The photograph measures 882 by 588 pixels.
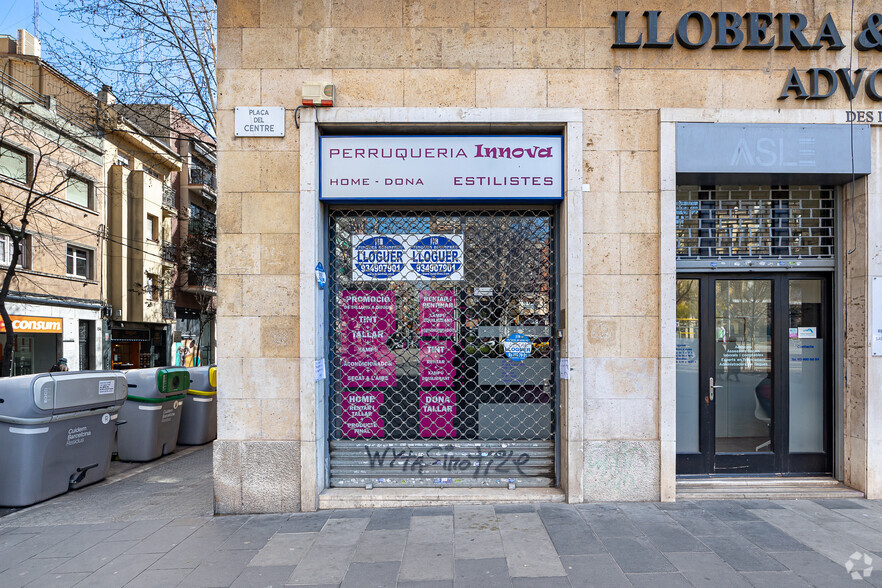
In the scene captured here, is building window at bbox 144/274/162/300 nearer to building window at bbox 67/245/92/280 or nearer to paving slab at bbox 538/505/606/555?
building window at bbox 67/245/92/280

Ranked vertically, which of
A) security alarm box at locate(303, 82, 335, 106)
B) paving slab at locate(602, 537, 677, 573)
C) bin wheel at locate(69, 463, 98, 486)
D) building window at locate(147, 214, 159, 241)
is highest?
building window at locate(147, 214, 159, 241)

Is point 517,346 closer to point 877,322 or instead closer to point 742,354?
point 742,354

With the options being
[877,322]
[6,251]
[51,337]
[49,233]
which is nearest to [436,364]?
[877,322]

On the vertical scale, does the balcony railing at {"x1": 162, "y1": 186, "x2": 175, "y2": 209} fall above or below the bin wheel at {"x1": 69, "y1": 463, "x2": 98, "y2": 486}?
above

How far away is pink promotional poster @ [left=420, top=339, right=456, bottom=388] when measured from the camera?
5859mm

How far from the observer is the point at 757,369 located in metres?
6.07

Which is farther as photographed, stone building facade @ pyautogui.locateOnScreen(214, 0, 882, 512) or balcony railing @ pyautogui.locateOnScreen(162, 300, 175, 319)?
balcony railing @ pyautogui.locateOnScreen(162, 300, 175, 319)

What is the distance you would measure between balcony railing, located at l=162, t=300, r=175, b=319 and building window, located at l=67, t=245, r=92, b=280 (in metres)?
5.47

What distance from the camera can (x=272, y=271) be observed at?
5.41 m

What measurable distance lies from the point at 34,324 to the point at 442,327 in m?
19.8

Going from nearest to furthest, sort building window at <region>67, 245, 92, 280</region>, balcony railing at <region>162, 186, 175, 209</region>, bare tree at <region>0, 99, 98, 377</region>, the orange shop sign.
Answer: bare tree at <region>0, 99, 98, 377</region> < the orange shop sign < building window at <region>67, 245, 92, 280</region> < balcony railing at <region>162, 186, 175, 209</region>

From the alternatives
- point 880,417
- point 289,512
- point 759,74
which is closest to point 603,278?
point 759,74

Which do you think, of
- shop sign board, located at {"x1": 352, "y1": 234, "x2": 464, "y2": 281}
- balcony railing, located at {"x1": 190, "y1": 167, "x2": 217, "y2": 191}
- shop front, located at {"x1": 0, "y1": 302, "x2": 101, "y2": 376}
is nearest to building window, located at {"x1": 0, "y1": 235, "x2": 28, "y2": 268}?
shop front, located at {"x1": 0, "y1": 302, "x2": 101, "y2": 376}

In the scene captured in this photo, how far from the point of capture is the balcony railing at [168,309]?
91.0 feet
